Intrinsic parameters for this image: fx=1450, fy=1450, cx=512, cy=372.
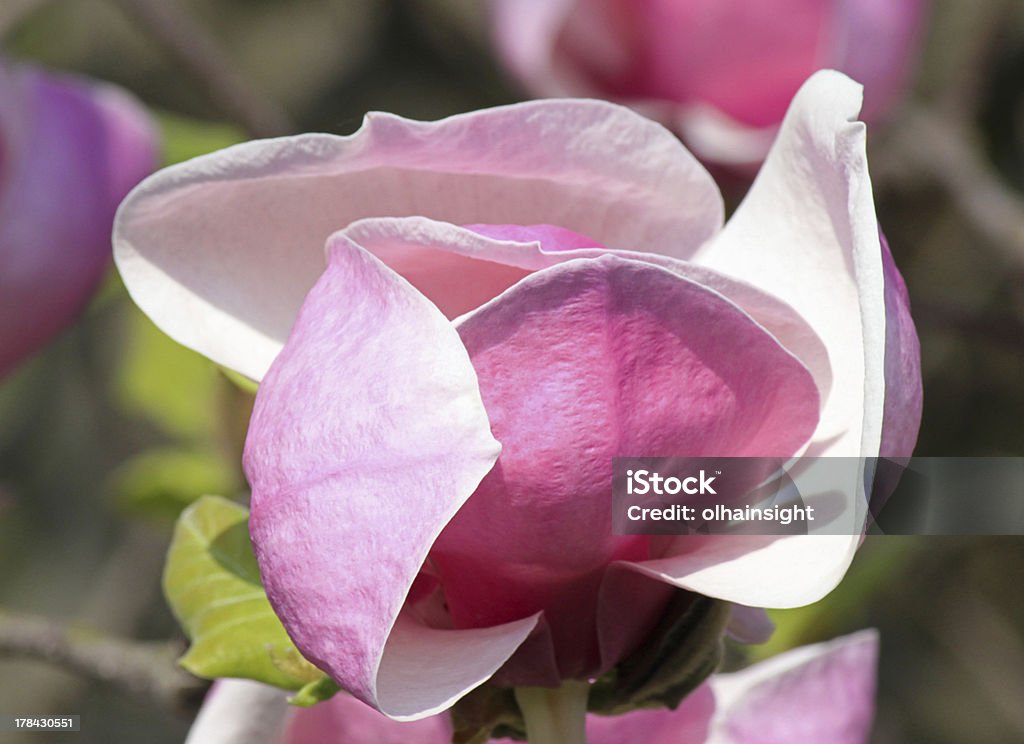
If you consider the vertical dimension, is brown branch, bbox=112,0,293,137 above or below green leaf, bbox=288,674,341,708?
above

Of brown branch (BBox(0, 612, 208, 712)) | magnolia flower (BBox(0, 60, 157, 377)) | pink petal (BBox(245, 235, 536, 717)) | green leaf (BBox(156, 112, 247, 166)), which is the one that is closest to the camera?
pink petal (BBox(245, 235, 536, 717))

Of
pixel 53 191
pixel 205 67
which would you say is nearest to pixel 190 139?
pixel 205 67

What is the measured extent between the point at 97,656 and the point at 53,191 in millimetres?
263

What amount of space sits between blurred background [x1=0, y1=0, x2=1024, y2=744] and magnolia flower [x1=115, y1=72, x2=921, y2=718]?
50 mm

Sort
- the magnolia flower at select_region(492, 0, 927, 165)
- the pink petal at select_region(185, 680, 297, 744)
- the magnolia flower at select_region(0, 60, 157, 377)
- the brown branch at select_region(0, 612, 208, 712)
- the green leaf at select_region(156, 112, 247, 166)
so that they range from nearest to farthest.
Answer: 1. the pink petal at select_region(185, 680, 297, 744)
2. the brown branch at select_region(0, 612, 208, 712)
3. the magnolia flower at select_region(0, 60, 157, 377)
4. the magnolia flower at select_region(492, 0, 927, 165)
5. the green leaf at select_region(156, 112, 247, 166)

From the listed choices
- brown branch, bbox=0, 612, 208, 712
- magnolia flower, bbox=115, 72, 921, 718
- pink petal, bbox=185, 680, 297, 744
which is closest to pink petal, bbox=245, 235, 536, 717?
magnolia flower, bbox=115, 72, 921, 718

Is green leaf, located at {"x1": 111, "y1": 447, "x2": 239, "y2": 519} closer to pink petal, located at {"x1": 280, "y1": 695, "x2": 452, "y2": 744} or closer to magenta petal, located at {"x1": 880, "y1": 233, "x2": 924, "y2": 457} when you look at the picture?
pink petal, located at {"x1": 280, "y1": 695, "x2": 452, "y2": 744}

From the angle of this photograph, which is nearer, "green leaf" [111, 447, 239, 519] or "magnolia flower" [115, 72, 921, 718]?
"magnolia flower" [115, 72, 921, 718]

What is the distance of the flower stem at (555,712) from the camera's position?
1.21ft

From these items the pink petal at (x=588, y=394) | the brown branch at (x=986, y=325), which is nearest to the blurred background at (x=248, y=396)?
the brown branch at (x=986, y=325)

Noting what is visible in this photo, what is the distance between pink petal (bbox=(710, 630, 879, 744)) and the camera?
47 centimetres

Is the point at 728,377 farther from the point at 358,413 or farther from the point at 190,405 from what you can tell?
the point at 190,405

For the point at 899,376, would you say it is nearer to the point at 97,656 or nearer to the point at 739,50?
the point at 97,656

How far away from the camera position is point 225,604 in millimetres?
419
